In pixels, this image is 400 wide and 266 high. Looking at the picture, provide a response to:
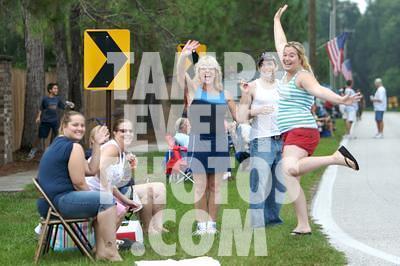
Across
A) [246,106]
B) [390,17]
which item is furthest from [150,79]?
[390,17]

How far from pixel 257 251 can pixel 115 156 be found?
69.8 inches

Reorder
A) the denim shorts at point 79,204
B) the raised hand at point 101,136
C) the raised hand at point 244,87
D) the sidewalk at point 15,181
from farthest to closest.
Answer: the sidewalk at point 15,181 < the raised hand at point 244,87 < the raised hand at point 101,136 < the denim shorts at point 79,204

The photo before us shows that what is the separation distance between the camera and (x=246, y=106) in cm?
958

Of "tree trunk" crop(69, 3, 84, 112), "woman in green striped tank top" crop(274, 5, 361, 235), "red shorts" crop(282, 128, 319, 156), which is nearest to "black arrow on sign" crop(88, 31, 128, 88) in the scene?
"woman in green striped tank top" crop(274, 5, 361, 235)

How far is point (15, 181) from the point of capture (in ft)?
50.8

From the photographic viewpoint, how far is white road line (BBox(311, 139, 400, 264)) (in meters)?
8.16

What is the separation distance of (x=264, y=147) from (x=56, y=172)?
2.86 metres

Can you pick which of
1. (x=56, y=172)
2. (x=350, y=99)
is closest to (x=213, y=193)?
(x=350, y=99)

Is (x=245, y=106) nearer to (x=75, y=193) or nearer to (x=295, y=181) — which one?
(x=295, y=181)

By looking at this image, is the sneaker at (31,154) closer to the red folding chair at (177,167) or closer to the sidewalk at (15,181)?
the sidewalk at (15,181)

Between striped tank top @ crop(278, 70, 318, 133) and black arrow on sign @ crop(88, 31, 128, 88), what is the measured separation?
213 cm

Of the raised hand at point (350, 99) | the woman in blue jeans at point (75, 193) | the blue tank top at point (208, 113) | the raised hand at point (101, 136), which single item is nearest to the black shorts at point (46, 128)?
the blue tank top at point (208, 113)

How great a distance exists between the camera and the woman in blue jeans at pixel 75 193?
305 inches

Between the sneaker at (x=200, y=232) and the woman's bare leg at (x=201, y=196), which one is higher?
the woman's bare leg at (x=201, y=196)
